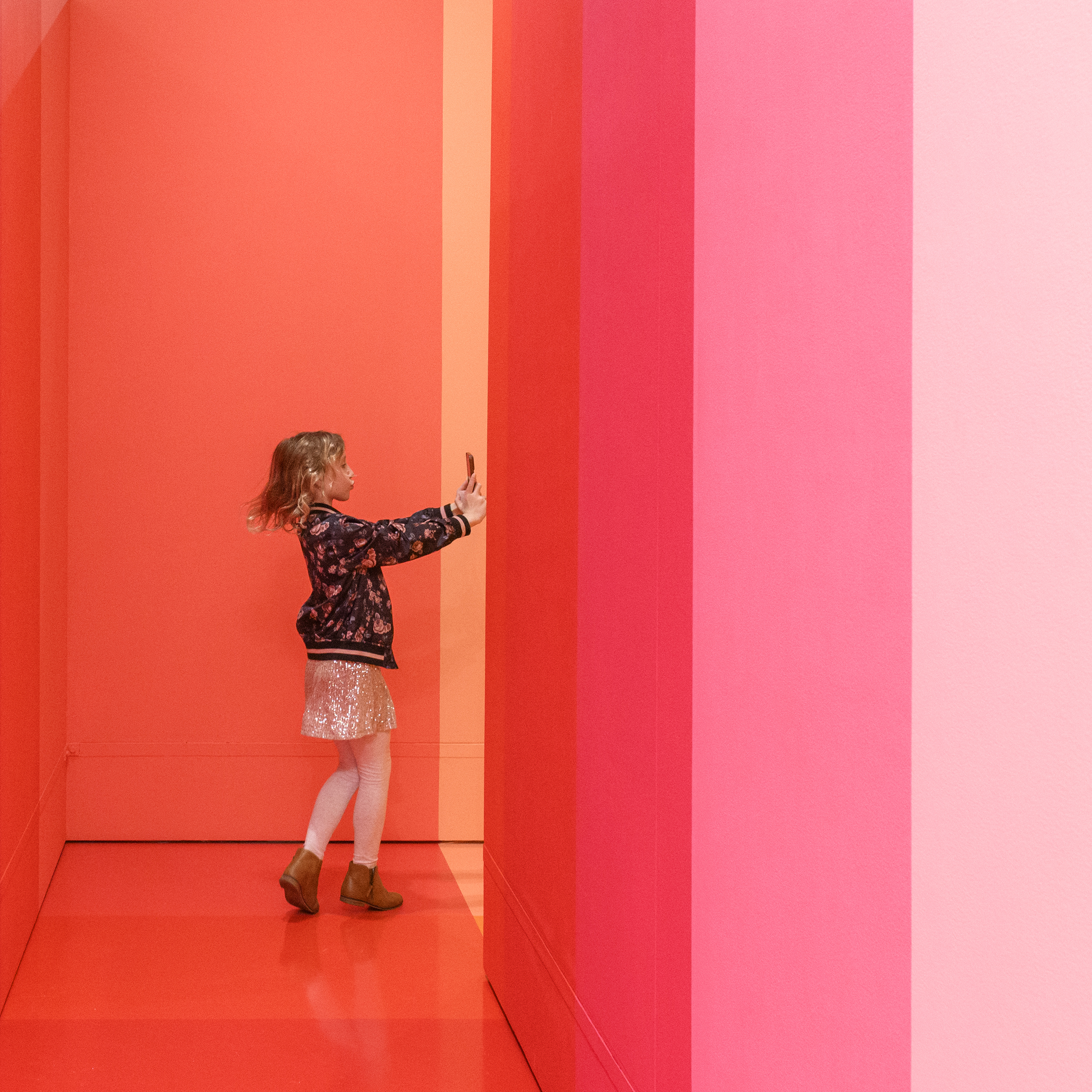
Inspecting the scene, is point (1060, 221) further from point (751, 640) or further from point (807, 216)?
point (751, 640)

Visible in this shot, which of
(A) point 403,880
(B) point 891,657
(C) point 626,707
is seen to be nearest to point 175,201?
(A) point 403,880

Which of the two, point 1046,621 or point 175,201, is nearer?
point 1046,621

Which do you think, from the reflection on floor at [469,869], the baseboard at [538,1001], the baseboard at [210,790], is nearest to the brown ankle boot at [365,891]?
the reflection on floor at [469,869]

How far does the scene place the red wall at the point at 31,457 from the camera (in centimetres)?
283

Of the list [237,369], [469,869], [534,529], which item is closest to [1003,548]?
[534,529]

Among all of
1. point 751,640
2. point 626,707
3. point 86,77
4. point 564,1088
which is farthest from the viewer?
point 86,77

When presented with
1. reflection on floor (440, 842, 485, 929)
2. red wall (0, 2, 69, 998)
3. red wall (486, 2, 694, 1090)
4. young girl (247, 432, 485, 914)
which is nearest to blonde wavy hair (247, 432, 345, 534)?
young girl (247, 432, 485, 914)

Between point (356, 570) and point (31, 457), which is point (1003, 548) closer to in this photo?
point (356, 570)

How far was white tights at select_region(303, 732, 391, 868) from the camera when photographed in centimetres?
351

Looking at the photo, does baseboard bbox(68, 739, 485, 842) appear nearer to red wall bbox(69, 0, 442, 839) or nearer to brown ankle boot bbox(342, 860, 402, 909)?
red wall bbox(69, 0, 442, 839)

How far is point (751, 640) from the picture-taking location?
125 centimetres

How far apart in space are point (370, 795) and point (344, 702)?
0.31 m

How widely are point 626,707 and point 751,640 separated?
0.50 metres

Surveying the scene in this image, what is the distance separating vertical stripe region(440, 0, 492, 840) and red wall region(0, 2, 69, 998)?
1309 mm
